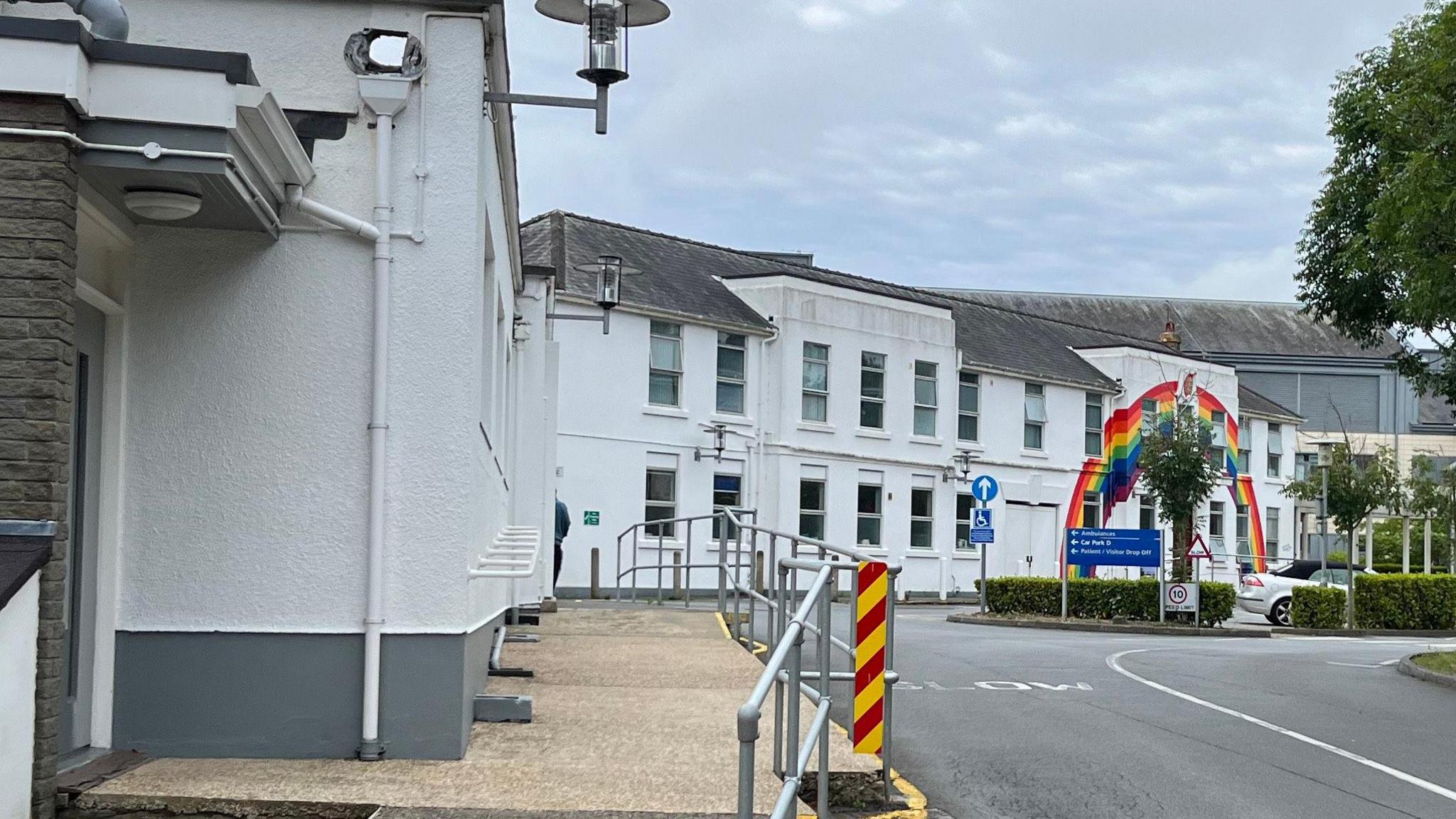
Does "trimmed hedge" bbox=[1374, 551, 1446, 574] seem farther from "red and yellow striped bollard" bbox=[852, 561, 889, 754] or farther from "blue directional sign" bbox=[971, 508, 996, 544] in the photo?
"red and yellow striped bollard" bbox=[852, 561, 889, 754]

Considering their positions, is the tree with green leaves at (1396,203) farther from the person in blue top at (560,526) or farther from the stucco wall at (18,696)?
the stucco wall at (18,696)

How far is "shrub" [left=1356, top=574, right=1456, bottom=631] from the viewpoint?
99.5 ft

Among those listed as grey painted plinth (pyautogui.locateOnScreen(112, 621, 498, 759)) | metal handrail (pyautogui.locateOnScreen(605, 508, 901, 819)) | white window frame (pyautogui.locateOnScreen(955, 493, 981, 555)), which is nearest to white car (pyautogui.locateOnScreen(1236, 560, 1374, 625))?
white window frame (pyautogui.locateOnScreen(955, 493, 981, 555))

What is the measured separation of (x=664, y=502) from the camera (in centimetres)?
3103

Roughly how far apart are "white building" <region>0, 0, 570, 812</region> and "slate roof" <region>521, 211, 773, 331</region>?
2087cm

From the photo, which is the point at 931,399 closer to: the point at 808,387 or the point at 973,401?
the point at 973,401

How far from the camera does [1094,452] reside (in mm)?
43375

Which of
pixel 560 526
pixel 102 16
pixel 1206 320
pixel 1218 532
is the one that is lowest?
pixel 1218 532

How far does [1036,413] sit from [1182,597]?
45.0ft

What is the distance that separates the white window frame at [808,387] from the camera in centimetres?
3394

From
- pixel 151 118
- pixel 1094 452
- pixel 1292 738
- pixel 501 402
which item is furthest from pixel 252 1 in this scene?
pixel 1094 452

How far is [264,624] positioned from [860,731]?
313 cm

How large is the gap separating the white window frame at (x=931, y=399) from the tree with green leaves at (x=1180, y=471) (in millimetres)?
5599

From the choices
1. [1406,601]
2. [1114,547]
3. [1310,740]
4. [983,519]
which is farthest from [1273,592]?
[1310,740]
